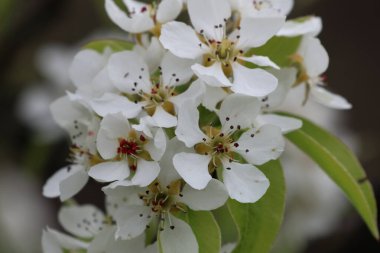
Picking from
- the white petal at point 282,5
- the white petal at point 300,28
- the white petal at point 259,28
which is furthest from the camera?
the white petal at point 282,5

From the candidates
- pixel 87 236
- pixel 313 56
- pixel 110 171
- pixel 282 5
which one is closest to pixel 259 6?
pixel 282 5

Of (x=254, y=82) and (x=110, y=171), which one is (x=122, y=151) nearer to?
(x=110, y=171)

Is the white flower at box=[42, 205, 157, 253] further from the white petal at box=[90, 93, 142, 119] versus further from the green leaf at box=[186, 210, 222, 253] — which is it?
the white petal at box=[90, 93, 142, 119]

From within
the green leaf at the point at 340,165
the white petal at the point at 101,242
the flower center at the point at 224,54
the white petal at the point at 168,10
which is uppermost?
the white petal at the point at 168,10

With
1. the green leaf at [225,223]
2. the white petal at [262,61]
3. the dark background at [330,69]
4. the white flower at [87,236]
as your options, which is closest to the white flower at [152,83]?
the white petal at [262,61]

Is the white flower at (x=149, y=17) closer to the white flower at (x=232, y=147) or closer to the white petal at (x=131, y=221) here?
the white flower at (x=232, y=147)

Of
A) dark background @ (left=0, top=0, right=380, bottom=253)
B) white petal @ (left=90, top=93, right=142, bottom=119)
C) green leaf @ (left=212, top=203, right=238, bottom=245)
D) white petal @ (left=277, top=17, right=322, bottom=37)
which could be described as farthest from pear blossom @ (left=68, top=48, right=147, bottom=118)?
dark background @ (left=0, top=0, right=380, bottom=253)

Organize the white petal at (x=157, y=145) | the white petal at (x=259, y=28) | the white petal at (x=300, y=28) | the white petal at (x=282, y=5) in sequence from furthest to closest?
the white petal at (x=282, y=5)
the white petal at (x=300, y=28)
the white petal at (x=259, y=28)
the white petal at (x=157, y=145)
